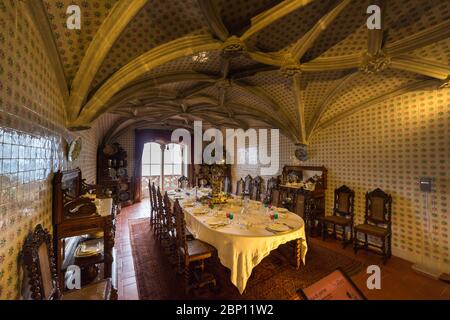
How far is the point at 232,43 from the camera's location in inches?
107

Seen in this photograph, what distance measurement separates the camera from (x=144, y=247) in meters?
4.36

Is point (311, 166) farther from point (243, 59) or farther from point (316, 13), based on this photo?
point (316, 13)

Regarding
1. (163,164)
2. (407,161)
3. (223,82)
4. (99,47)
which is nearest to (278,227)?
(223,82)

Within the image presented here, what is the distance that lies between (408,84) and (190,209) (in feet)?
16.4

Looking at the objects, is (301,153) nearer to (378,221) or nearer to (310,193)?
(310,193)

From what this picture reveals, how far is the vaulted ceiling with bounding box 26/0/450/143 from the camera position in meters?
2.26

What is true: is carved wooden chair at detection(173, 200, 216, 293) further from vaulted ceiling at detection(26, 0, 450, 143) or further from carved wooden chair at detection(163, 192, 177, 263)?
vaulted ceiling at detection(26, 0, 450, 143)

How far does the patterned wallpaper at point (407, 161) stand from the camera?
3555 millimetres

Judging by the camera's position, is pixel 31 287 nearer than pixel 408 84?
Yes

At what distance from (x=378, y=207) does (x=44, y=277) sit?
553 centimetres

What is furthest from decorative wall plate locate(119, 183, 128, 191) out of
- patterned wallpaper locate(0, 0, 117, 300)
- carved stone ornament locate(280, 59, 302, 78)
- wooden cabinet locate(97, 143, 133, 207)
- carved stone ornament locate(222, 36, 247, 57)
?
carved stone ornament locate(280, 59, 302, 78)

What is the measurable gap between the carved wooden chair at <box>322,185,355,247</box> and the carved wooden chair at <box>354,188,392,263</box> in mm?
320

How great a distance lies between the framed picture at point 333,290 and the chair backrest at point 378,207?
3.79m
